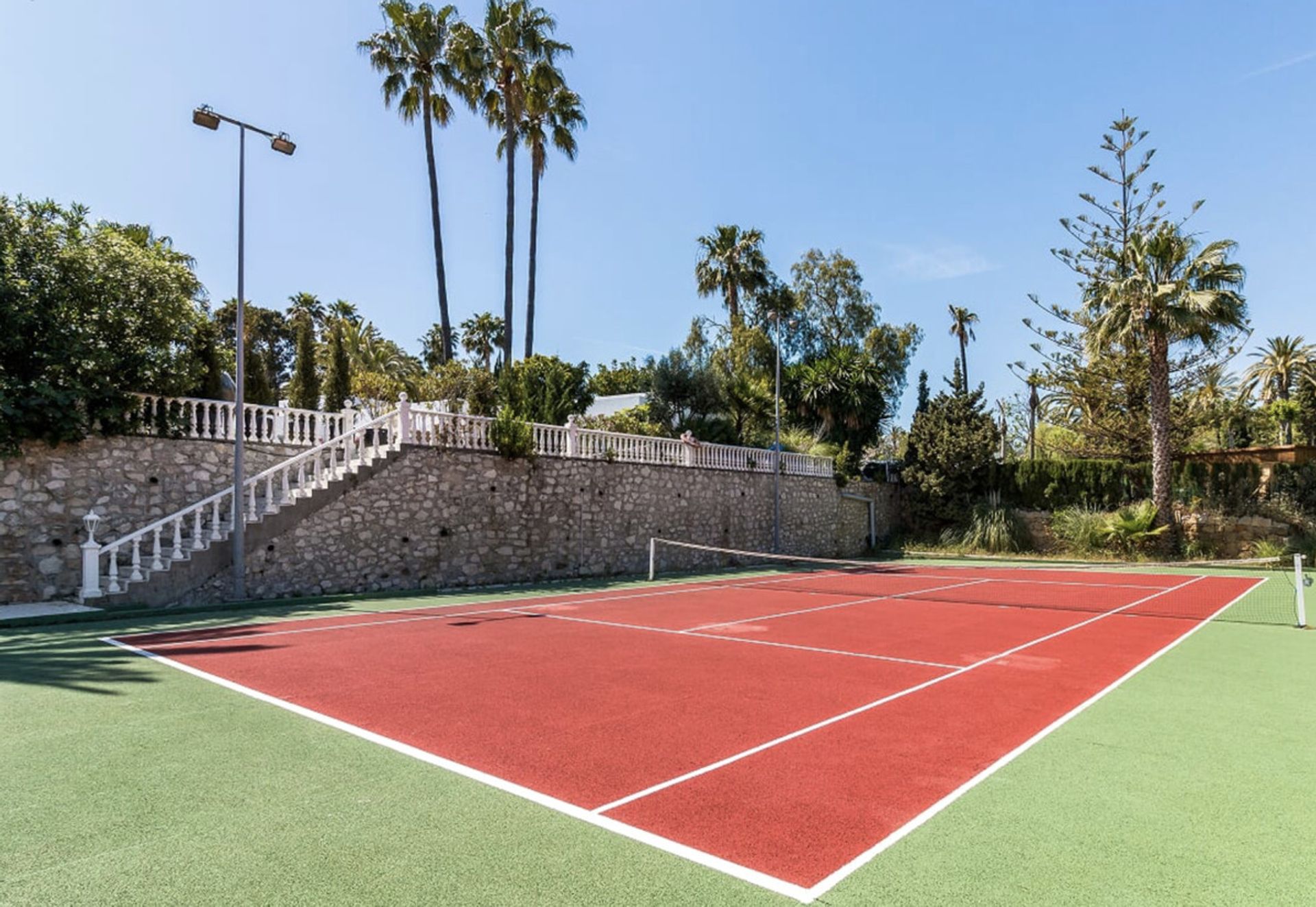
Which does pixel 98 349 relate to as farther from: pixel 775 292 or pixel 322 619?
pixel 775 292

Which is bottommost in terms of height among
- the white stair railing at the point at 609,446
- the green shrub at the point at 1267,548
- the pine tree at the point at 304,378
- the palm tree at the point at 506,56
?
the green shrub at the point at 1267,548

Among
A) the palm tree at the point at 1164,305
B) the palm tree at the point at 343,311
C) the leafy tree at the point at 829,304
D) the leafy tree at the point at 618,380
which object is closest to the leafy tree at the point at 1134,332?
the palm tree at the point at 1164,305

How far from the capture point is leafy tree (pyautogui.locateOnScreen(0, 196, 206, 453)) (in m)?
12.3

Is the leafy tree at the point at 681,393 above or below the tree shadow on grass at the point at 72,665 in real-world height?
above

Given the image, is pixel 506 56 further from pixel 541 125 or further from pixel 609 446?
pixel 609 446

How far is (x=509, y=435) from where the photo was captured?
59.6 ft

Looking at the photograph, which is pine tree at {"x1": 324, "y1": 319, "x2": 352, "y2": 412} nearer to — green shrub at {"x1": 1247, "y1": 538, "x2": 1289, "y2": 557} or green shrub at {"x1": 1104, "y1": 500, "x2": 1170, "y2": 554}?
green shrub at {"x1": 1104, "y1": 500, "x2": 1170, "y2": 554}

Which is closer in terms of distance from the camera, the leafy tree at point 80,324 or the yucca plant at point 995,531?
the leafy tree at point 80,324

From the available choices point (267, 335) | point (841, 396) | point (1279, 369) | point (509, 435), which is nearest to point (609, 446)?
point (509, 435)

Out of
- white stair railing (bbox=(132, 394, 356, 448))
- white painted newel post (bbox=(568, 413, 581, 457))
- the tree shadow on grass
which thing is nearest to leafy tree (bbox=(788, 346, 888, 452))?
white painted newel post (bbox=(568, 413, 581, 457))

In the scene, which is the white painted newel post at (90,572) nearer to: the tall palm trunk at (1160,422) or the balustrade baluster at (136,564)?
the balustrade baluster at (136,564)

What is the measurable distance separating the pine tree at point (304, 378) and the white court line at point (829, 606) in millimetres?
25587

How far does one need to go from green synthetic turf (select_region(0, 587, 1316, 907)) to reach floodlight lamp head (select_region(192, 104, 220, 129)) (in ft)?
33.2

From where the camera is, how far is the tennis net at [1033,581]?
13703 mm
